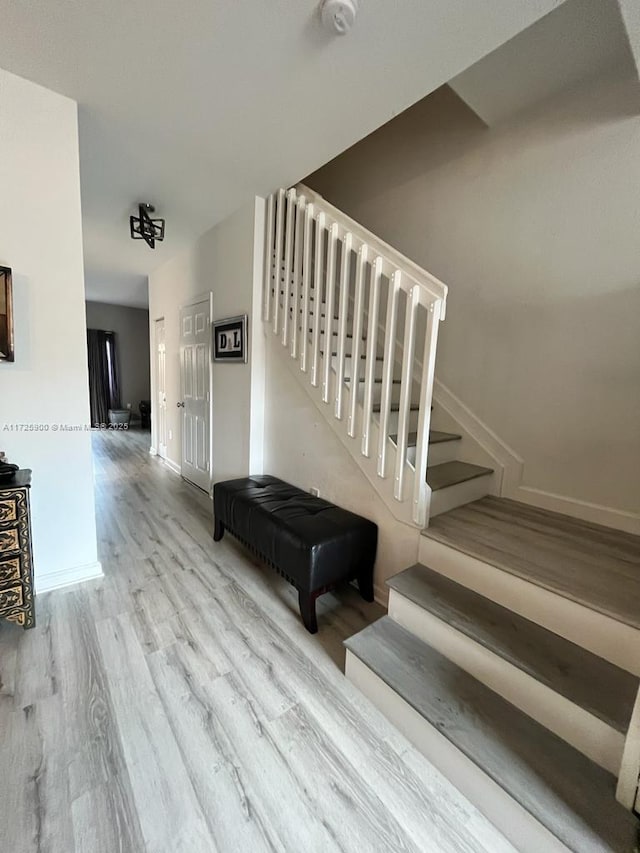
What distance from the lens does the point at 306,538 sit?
67.4 inches

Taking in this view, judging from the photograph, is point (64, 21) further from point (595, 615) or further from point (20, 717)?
point (595, 615)

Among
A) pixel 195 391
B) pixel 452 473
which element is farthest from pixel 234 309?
pixel 452 473

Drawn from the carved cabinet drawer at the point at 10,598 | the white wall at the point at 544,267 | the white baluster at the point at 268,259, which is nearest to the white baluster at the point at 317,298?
the white baluster at the point at 268,259

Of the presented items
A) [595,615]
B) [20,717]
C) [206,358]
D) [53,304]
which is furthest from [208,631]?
[206,358]

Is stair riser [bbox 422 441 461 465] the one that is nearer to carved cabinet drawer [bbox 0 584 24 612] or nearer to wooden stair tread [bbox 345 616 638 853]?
wooden stair tread [bbox 345 616 638 853]

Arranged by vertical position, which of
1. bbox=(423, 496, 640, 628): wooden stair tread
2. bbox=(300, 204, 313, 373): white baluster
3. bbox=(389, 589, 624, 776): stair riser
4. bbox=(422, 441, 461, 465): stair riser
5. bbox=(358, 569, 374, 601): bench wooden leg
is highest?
bbox=(300, 204, 313, 373): white baluster

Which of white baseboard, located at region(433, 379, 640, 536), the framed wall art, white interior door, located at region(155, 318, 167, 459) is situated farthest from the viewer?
white interior door, located at region(155, 318, 167, 459)

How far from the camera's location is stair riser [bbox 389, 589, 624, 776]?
1000mm

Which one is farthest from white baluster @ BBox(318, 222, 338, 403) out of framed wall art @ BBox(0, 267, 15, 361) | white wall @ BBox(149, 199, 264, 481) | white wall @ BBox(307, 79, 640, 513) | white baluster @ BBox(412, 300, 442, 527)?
framed wall art @ BBox(0, 267, 15, 361)

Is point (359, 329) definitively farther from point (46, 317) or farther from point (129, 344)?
point (129, 344)

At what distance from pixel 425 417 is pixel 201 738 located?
59.4 inches

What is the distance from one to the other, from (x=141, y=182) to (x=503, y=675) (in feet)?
11.4

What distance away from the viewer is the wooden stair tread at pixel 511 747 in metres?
0.88

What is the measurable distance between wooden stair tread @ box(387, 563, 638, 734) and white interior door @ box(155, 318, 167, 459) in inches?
165
